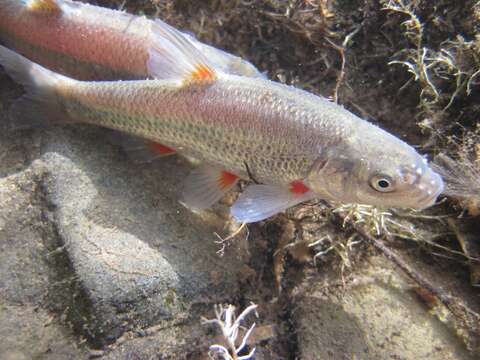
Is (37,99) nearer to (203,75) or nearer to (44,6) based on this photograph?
(44,6)

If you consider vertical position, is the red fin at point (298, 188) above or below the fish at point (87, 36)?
below

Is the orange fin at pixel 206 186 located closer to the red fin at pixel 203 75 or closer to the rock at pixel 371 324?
the red fin at pixel 203 75

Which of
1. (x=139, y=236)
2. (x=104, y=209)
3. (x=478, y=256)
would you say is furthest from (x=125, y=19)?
(x=478, y=256)

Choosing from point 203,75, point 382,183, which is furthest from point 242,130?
point 382,183

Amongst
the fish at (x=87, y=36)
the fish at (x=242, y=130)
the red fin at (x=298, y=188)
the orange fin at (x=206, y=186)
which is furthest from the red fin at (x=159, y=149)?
the red fin at (x=298, y=188)

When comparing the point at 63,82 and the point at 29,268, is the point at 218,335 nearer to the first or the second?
the point at 29,268

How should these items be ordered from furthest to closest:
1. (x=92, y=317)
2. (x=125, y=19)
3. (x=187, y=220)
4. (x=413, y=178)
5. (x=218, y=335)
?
(x=125, y=19) → (x=187, y=220) → (x=218, y=335) → (x=92, y=317) → (x=413, y=178)
